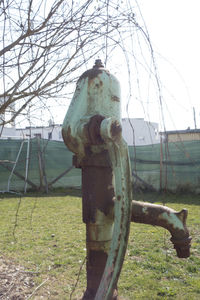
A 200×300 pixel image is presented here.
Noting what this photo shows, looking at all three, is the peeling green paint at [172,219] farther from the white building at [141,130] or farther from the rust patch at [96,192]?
the white building at [141,130]

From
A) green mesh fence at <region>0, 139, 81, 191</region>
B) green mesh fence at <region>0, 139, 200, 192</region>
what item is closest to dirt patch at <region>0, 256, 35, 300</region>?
A: green mesh fence at <region>0, 139, 200, 192</region>

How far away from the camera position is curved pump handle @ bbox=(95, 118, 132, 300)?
0.80 m

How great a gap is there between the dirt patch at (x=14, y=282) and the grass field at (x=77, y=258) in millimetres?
59

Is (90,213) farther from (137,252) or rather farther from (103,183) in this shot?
(137,252)

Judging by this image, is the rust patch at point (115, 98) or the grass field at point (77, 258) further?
the grass field at point (77, 258)

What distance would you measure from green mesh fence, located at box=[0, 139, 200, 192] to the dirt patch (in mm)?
5103

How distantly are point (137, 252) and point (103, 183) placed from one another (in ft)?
8.59

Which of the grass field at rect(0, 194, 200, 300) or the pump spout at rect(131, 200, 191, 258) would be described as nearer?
the pump spout at rect(131, 200, 191, 258)

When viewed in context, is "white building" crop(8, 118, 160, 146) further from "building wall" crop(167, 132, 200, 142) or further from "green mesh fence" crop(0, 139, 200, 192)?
"green mesh fence" crop(0, 139, 200, 192)

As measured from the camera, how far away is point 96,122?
1.06 metres

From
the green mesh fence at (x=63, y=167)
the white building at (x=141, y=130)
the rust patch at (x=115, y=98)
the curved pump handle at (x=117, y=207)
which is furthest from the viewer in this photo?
the green mesh fence at (x=63, y=167)

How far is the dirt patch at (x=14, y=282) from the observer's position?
2.27m

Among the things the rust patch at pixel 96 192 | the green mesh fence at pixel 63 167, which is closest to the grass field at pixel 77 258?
the rust patch at pixel 96 192

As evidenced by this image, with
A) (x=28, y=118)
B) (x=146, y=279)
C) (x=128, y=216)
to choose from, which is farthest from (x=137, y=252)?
(x=128, y=216)
